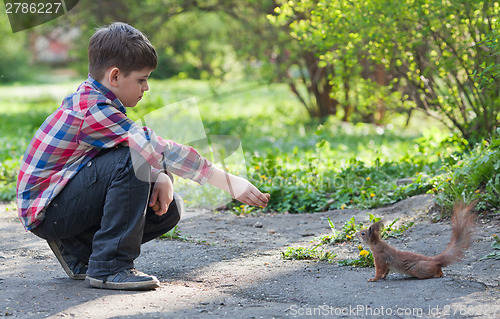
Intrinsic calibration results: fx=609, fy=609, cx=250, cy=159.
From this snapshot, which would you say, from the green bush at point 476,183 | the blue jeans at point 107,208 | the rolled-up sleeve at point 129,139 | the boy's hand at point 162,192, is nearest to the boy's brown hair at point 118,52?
the rolled-up sleeve at point 129,139

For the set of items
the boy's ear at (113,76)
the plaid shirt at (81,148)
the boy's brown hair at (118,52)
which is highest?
the boy's brown hair at (118,52)

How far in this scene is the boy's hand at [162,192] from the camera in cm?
304

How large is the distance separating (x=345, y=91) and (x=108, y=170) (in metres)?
7.59

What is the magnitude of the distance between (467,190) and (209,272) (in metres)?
2.13

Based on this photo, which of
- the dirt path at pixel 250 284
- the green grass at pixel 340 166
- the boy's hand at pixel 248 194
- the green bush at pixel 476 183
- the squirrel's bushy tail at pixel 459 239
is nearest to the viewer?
the dirt path at pixel 250 284

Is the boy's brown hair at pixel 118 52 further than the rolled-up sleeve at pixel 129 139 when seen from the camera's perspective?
Yes

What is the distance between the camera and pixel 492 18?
19.4 ft

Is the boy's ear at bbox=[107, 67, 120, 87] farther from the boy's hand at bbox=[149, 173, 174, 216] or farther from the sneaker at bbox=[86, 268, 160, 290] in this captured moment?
the sneaker at bbox=[86, 268, 160, 290]

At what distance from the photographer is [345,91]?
10.1m

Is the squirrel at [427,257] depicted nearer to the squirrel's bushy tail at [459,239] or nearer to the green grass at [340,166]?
the squirrel's bushy tail at [459,239]

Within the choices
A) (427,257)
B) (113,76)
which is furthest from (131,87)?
(427,257)

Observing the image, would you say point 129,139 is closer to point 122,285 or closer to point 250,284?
point 122,285

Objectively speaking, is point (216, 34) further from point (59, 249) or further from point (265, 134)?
point (59, 249)

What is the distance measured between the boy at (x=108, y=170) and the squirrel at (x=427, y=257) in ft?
2.57
